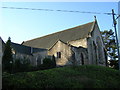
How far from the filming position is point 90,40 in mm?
30453

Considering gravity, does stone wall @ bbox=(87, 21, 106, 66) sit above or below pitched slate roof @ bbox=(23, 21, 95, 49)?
below

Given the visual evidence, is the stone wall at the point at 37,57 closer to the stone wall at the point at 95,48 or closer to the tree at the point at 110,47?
the stone wall at the point at 95,48

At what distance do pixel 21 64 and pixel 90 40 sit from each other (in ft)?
51.8

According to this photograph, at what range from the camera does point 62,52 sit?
27969mm

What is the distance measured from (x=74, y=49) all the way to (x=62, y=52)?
2.50m

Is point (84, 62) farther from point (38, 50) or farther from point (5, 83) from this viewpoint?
point (5, 83)

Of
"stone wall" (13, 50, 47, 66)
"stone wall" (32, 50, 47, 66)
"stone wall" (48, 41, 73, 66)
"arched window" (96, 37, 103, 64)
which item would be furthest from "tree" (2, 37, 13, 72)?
"arched window" (96, 37, 103, 64)

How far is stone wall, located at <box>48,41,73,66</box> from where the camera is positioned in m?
27.1

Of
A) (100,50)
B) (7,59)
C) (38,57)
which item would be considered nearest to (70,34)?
(100,50)

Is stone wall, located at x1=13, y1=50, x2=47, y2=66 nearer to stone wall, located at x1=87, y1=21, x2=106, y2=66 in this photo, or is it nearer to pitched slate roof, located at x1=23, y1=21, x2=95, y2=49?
pitched slate roof, located at x1=23, y1=21, x2=95, y2=49

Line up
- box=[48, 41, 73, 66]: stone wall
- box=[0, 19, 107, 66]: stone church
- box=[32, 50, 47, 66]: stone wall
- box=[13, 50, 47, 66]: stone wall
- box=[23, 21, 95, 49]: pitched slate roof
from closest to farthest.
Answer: box=[48, 41, 73, 66]: stone wall < box=[0, 19, 107, 66]: stone church < box=[13, 50, 47, 66]: stone wall < box=[32, 50, 47, 66]: stone wall < box=[23, 21, 95, 49]: pitched slate roof

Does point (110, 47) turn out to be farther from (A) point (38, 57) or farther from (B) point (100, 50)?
(A) point (38, 57)

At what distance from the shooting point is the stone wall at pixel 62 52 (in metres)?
27.1

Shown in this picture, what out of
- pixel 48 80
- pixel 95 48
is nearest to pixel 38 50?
pixel 95 48
